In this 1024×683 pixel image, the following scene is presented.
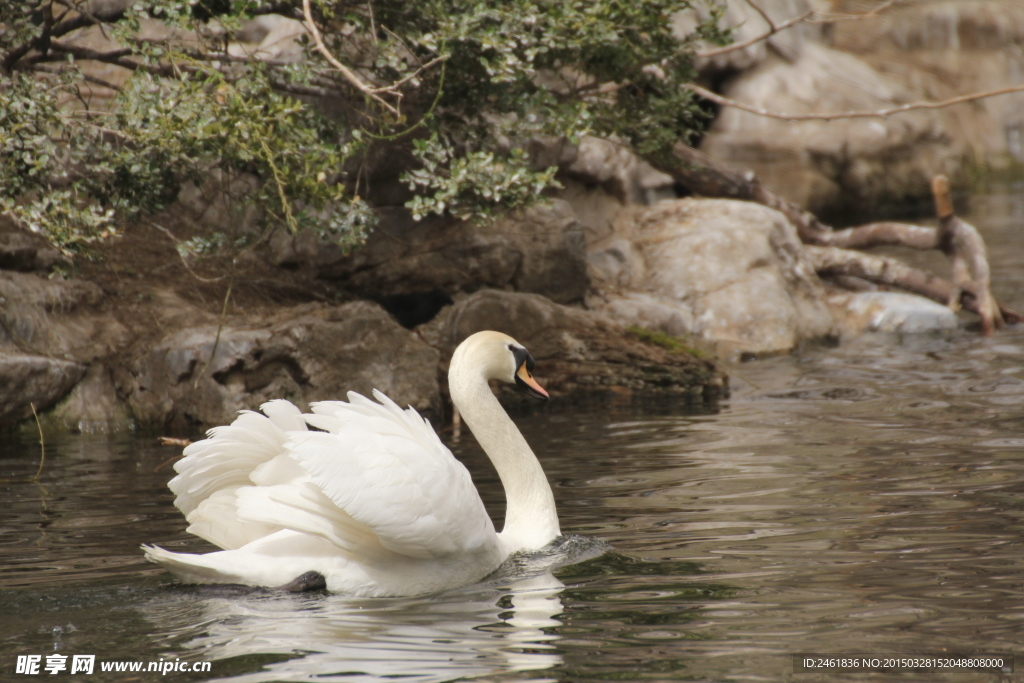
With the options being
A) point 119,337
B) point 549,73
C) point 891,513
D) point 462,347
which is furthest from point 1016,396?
point 549,73

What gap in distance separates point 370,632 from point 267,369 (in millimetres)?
5254

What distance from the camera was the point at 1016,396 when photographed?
8.12 metres

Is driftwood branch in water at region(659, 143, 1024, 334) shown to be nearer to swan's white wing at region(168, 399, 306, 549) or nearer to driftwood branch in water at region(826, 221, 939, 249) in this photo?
driftwood branch in water at region(826, 221, 939, 249)

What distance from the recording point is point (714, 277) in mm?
12273

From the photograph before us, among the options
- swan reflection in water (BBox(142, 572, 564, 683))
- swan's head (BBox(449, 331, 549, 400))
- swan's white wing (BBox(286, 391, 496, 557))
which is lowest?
swan reflection in water (BBox(142, 572, 564, 683))

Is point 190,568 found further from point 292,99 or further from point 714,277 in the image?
point 714,277

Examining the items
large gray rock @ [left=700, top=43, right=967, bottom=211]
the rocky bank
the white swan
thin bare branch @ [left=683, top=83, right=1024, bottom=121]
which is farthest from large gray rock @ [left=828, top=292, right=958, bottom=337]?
the white swan

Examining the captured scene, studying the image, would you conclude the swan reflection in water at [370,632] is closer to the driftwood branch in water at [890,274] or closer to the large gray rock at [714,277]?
the large gray rock at [714,277]

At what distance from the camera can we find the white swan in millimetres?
3895

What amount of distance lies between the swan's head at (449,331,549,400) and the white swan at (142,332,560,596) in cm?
64

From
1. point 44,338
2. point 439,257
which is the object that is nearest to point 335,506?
point 44,338

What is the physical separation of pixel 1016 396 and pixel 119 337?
23.4 feet

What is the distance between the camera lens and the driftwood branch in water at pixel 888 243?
40.9 feet

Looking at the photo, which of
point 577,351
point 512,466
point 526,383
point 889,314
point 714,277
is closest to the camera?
point 512,466
